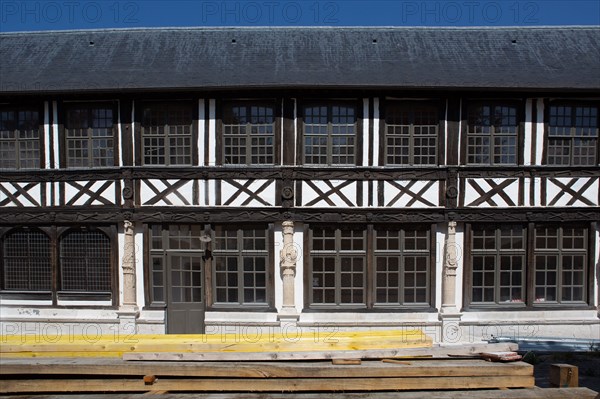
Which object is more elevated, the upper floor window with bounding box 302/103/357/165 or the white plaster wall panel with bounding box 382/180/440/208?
the upper floor window with bounding box 302/103/357/165

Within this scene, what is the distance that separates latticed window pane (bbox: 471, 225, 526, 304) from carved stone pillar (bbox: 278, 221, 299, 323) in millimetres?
4195

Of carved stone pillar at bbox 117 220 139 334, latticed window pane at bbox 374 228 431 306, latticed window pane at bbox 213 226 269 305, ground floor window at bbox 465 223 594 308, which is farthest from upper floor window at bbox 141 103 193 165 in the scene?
ground floor window at bbox 465 223 594 308

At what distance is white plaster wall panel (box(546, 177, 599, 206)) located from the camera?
10562mm

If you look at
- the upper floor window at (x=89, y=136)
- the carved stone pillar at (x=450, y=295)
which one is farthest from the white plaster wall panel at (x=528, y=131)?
the upper floor window at (x=89, y=136)

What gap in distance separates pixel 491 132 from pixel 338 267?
472cm

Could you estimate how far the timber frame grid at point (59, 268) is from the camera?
1090 cm

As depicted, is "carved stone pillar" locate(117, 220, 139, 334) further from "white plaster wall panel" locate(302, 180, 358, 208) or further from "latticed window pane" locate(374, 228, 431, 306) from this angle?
"latticed window pane" locate(374, 228, 431, 306)

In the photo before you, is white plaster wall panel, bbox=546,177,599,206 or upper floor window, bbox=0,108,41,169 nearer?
white plaster wall panel, bbox=546,177,599,206

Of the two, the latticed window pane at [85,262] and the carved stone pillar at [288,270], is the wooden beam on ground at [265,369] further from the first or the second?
the latticed window pane at [85,262]

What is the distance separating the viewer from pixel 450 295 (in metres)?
10.6

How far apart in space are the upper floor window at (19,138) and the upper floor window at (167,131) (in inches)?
105

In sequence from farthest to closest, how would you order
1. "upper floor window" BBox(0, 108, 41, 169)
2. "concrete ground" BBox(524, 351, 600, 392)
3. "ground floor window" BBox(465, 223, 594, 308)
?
1. "upper floor window" BBox(0, 108, 41, 169)
2. "ground floor window" BBox(465, 223, 594, 308)
3. "concrete ground" BBox(524, 351, 600, 392)

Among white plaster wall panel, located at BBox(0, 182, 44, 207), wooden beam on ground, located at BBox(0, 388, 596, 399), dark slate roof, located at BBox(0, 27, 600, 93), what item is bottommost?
wooden beam on ground, located at BBox(0, 388, 596, 399)

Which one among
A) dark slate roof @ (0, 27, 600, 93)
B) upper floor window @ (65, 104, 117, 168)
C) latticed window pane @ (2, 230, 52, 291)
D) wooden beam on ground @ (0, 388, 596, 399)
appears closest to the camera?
wooden beam on ground @ (0, 388, 596, 399)
